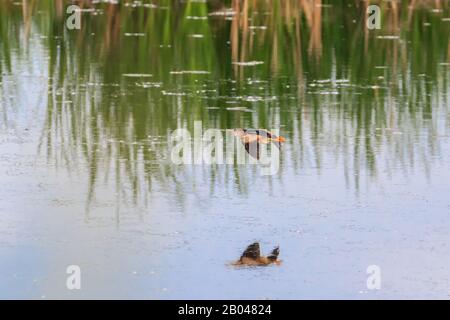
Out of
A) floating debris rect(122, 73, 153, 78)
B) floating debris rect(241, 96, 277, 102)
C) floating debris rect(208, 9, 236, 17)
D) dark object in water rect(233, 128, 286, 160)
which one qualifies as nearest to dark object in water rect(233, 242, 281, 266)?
dark object in water rect(233, 128, 286, 160)

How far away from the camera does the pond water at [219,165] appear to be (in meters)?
4.57

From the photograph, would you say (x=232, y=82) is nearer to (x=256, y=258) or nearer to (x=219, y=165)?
(x=219, y=165)

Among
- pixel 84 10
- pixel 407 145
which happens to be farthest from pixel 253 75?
pixel 84 10

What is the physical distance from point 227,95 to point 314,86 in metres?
0.58

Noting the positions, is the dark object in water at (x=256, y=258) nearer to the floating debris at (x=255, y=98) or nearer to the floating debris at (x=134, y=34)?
the floating debris at (x=255, y=98)

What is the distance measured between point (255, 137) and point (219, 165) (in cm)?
42

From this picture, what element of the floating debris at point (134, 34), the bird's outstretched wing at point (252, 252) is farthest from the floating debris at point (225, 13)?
the bird's outstretched wing at point (252, 252)

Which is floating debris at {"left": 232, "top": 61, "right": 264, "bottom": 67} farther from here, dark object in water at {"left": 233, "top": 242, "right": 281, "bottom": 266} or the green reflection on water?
dark object in water at {"left": 233, "top": 242, "right": 281, "bottom": 266}

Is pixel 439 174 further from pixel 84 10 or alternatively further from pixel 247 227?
pixel 84 10

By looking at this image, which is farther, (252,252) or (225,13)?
(225,13)

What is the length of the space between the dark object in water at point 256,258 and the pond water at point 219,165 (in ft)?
0.13

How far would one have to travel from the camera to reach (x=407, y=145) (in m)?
6.23

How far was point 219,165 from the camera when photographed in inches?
232

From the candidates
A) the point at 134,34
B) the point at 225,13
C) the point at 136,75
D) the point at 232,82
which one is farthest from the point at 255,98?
the point at 225,13
